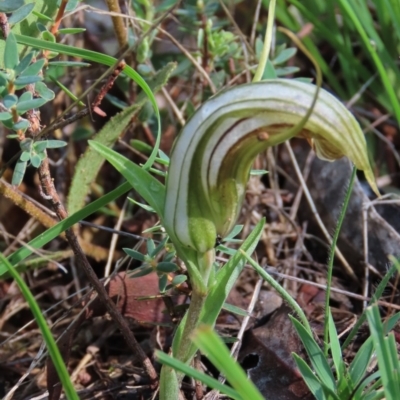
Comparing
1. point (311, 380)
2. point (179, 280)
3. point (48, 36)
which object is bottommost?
point (311, 380)

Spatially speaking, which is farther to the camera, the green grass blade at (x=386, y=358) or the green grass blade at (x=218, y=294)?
the green grass blade at (x=218, y=294)

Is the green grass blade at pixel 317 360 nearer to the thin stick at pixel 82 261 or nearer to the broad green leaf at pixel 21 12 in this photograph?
the thin stick at pixel 82 261

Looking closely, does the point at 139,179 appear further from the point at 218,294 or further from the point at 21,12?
the point at 21,12

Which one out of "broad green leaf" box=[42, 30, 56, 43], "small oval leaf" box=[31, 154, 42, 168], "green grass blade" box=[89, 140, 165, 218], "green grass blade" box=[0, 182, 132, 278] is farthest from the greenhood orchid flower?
"broad green leaf" box=[42, 30, 56, 43]

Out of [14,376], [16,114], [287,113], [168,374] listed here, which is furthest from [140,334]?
[287,113]

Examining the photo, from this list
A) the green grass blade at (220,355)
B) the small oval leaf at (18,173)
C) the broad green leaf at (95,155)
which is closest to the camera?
the green grass blade at (220,355)

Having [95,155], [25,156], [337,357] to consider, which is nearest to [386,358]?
[337,357]

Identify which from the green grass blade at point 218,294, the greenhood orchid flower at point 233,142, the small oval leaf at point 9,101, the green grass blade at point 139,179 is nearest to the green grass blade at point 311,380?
the green grass blade at point 218,294
